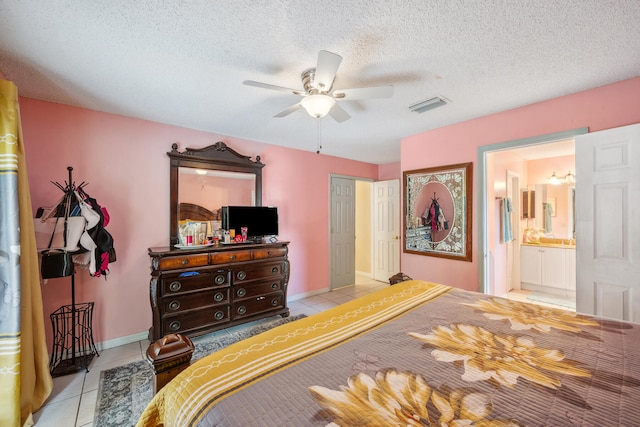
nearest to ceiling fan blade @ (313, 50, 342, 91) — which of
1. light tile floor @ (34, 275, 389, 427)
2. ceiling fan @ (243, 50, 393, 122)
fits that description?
ceiling fan @ (243, 50, 393, 122)

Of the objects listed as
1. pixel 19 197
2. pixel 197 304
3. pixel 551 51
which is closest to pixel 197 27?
pixel 19 197

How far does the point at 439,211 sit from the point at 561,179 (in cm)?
293

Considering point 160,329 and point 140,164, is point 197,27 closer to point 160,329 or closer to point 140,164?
point 140,164

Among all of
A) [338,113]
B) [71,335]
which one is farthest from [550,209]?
[71,335]

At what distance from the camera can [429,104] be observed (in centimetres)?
261

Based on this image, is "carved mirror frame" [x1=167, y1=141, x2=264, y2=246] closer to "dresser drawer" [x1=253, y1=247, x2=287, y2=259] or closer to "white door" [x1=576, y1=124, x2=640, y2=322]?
"dresser drawer" [x1=253, y1=247, x2=287, y2=259]

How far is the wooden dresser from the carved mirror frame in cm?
53

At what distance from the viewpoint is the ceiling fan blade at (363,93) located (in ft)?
5.98

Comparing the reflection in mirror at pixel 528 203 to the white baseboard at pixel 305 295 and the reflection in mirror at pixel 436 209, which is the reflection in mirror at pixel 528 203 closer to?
the reflection in mirror at pixel 436 209

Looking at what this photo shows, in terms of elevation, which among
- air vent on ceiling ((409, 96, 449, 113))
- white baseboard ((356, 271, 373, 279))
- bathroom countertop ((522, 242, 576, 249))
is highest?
air vent on ceiling ((409, 96, 449, 113))

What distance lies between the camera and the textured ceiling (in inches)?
56.2

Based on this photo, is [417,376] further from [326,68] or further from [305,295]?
[305,295]

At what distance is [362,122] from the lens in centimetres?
315

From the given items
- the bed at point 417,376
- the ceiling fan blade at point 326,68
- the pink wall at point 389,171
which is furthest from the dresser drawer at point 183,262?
the pink wall at point 389,171
